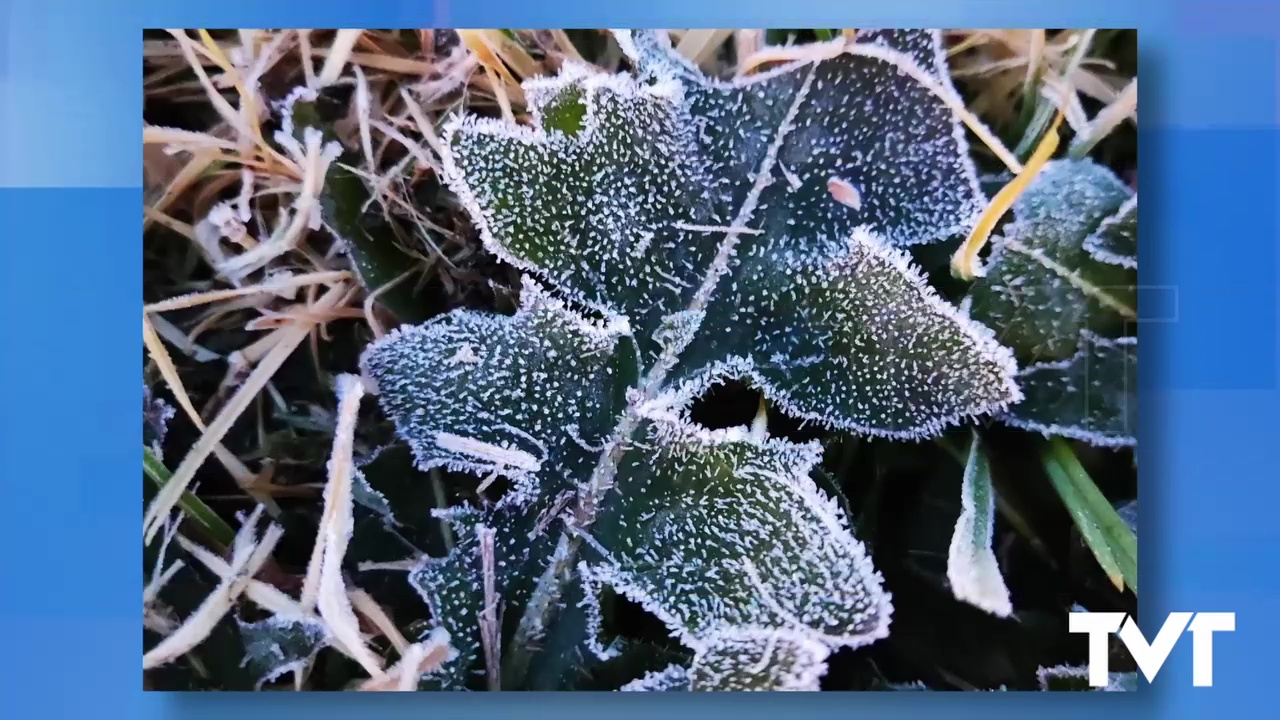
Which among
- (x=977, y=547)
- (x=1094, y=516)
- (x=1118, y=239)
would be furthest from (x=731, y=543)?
(x=1118, y=239)

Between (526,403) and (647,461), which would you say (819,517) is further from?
(526,403)

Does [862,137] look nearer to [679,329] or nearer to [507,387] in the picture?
[679,329]

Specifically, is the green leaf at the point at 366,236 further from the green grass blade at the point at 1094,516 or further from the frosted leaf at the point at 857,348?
the green grass blade at the point at 1094,516

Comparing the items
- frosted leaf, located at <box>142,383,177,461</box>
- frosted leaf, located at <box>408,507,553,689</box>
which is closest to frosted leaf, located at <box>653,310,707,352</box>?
frosted leaf, located at <box>408,507,553,689</box>

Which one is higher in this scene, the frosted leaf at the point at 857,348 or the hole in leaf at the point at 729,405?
the frosted leaf at the point at 857,348

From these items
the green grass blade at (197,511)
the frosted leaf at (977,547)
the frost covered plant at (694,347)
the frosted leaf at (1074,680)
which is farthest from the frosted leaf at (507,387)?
the frosted leaf at (1074,680)
